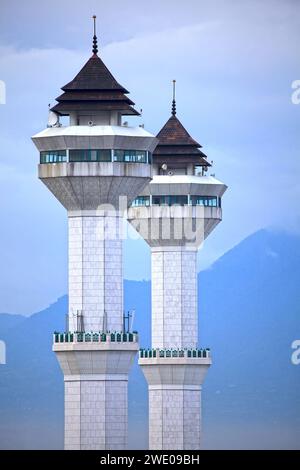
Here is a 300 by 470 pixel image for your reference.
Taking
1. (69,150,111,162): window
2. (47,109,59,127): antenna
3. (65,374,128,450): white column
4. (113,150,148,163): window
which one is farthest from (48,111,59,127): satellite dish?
(65,374,128,450): white column

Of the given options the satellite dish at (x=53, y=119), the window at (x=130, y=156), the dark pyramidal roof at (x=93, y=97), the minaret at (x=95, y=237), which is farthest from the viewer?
the satellite dish at (x=53, y=119)

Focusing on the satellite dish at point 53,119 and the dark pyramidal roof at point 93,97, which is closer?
Result: the dark pyramidal roof at point 93,97

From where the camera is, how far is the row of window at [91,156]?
589 feet

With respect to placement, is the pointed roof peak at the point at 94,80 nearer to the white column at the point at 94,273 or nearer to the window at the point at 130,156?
the window at the point at 130,156

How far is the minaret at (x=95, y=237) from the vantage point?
588 feet

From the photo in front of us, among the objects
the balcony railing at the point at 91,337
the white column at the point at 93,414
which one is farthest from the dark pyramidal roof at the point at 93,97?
the white column at the point at 93,414

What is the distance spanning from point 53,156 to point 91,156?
2914mm

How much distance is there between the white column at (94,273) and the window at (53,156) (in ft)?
13.0

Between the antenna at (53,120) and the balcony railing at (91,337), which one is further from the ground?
the antenna at (53,120)

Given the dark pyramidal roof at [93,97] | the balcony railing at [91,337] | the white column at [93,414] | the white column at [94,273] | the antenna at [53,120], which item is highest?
the dark pyramidal roof at [93,97]

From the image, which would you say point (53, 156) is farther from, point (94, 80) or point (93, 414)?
point (93, 414)

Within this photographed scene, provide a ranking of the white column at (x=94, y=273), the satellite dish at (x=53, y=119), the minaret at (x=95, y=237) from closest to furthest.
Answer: the minaret at (x=95, y=237) → the white column at (x=94, y=273) → the satellite dish at (x=53, y=119)
